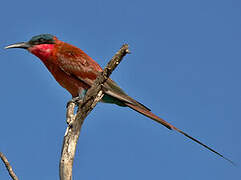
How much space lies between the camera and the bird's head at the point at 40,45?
5.39m

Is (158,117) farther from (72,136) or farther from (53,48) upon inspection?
(53,48)

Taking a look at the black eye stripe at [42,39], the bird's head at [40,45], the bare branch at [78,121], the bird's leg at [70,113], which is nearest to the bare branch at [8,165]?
the bare branch at [78,121]

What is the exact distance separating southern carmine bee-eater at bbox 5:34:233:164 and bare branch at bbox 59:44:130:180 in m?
1.16

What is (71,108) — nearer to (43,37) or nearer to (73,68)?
(73,68)

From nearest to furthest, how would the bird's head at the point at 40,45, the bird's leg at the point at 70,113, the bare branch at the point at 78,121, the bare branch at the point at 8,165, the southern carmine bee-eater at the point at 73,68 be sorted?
the bare branch at the point at 8,165 < the bare branch at the point at 78,121 < the bird's leg at the point at 70,113 < the southern carmine bee-eater at the point at 73,68 < the bird's head at the point at 40,45

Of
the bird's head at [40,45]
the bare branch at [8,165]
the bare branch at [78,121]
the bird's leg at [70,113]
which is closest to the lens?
the bare branch at [8,165]

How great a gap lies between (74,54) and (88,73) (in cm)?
39

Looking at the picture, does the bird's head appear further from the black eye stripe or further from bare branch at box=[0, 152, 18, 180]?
bare branch at box=[0, 152, 18, 180]

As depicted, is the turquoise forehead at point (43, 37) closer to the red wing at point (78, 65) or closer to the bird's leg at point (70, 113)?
the red wing at point (78, 65)

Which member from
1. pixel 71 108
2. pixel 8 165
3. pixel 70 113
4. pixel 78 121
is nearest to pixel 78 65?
pixel 71 108

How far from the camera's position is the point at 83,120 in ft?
12.2

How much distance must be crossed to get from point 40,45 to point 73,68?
25.5 inches

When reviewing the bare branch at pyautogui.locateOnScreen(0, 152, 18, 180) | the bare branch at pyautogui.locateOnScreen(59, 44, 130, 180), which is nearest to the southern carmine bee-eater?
the bare branch at pyautogui.locateOnScreen(59, 44, 130, 180)

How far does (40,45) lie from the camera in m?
5.46
